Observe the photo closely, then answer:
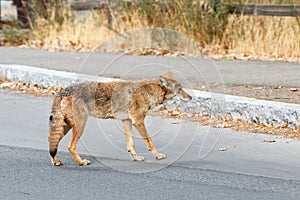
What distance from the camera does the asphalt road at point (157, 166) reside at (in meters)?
5.92

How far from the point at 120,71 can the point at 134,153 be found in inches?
147

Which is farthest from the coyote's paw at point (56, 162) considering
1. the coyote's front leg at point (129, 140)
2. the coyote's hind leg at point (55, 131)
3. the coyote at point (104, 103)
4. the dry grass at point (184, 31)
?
the dry grass at point (184, 31)

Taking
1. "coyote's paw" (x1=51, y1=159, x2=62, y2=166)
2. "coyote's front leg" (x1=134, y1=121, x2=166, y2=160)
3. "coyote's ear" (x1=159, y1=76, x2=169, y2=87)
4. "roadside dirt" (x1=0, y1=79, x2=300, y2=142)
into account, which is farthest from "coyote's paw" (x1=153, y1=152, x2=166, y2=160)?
"roadside dirt" (x1=0, y1=79, x2=300, y2=142)

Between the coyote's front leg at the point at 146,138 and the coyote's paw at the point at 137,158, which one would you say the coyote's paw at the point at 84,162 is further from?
the coyote's front leg at the point at 146,138

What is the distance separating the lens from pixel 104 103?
6.72 m

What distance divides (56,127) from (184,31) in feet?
26.8

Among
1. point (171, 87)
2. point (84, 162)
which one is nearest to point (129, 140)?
point (84, 162)

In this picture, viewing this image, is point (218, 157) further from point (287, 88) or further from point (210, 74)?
point (210, 74)

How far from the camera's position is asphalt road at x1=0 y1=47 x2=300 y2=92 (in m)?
9.84

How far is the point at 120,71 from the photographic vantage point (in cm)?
1057

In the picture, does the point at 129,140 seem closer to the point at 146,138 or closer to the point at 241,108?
the point at 146,138

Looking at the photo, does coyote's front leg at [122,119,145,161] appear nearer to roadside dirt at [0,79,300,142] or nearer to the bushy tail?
the bushy tail

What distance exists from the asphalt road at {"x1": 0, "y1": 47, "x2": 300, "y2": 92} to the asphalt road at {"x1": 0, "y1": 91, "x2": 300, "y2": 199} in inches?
32.9

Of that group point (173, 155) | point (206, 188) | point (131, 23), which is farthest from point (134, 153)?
point (131, 23)
